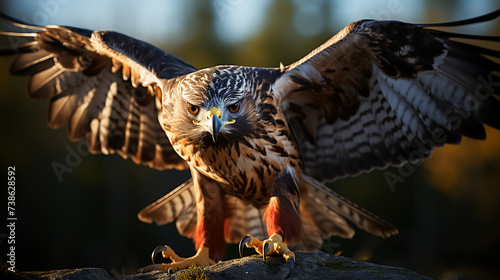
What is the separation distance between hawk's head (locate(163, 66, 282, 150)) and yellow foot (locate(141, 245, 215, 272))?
1273 mm

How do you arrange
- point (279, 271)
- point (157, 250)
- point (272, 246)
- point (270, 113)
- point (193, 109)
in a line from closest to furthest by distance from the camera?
point (279, 271)
point (272, 246)
point (193, 109)
point (270, 113)
point (157, 250)

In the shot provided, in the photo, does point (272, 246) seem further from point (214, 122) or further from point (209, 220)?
point (214, 122)

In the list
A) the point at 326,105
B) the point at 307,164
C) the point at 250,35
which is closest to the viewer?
the point at 326,105

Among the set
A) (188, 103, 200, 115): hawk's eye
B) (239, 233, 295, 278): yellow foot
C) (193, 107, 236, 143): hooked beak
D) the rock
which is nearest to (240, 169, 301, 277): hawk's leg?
(239, 233, 295, 278): yellow foot

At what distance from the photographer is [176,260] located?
4738mm

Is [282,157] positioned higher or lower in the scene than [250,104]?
lower

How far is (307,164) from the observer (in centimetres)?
592

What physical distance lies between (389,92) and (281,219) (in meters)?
2.09

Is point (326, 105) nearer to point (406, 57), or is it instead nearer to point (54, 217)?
point (406, 57)

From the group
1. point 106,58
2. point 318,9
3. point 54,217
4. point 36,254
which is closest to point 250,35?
point 318,9

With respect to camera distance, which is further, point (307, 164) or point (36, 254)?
point (36, 254)

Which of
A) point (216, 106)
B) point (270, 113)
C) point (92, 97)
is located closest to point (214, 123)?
point (216, 106)

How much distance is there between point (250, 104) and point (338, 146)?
191cm

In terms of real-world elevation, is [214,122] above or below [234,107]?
below
